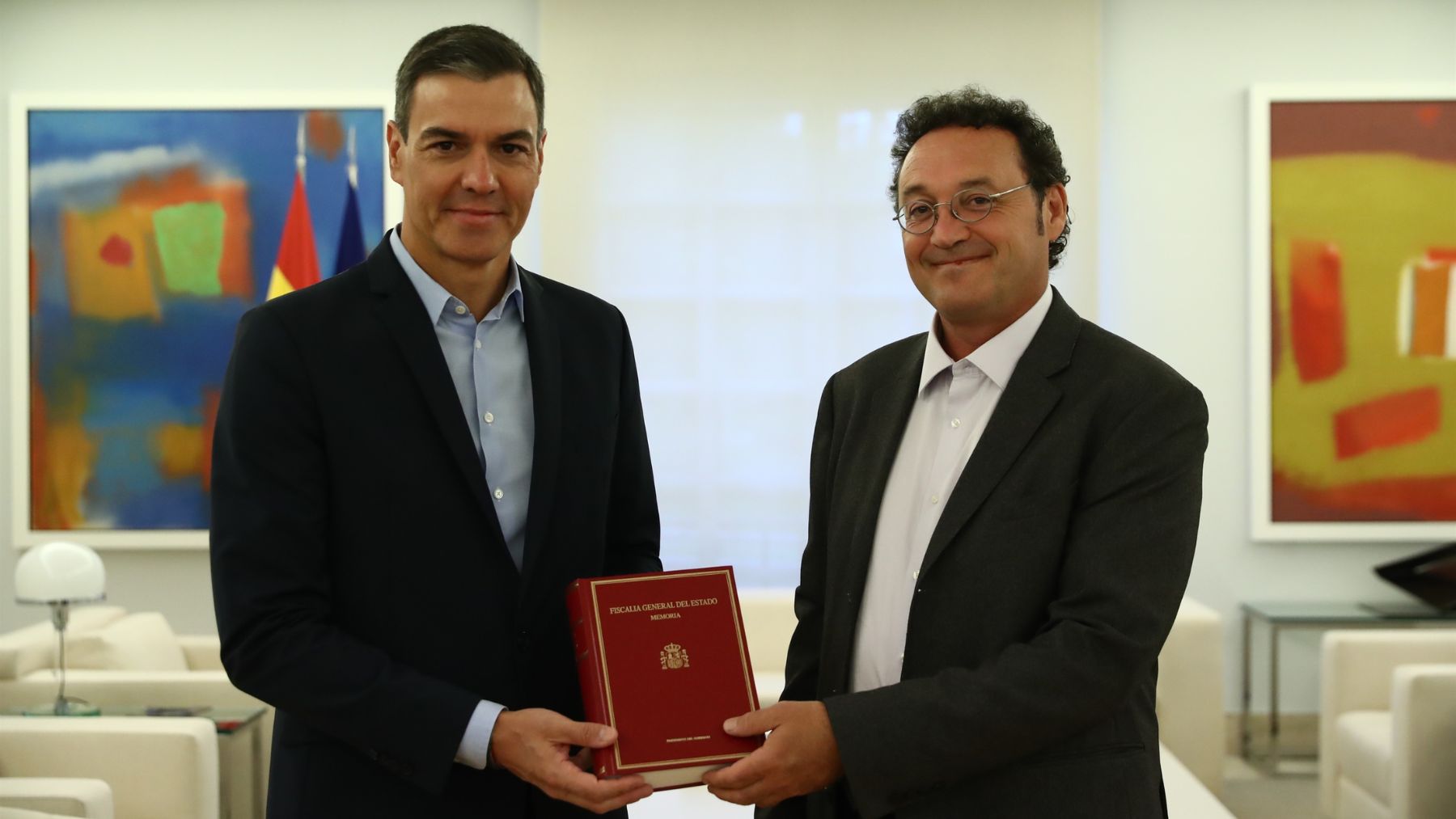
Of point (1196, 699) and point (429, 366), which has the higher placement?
point (429, 366)

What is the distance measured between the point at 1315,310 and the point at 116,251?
5262 mm

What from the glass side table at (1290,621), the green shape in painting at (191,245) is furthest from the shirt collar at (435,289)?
the glass side table at (1290,621)

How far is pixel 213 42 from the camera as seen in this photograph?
577 centimetres

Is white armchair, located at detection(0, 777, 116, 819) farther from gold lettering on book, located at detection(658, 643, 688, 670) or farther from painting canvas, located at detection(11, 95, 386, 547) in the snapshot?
painting canvas, located at detection(11, 95, 386, 547)

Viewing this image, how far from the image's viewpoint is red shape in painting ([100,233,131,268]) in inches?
226

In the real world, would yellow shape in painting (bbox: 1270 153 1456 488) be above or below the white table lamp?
above

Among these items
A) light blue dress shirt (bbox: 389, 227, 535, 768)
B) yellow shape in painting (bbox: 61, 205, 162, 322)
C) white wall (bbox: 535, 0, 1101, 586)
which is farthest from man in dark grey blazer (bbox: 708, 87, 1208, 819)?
yellow shape in painting (bbox: 61, 205, 162, 322)

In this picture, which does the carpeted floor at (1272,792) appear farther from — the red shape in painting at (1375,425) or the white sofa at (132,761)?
the white sofa at (132,761)

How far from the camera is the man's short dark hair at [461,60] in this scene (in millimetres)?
1820

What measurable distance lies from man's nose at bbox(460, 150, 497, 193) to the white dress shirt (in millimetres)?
724

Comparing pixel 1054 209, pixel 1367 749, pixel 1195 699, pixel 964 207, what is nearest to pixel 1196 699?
pixel 1195 699

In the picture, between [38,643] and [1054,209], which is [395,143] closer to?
[1054,209]

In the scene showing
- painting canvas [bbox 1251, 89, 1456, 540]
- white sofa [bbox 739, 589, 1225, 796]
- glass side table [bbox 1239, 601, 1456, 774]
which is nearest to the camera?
white sofa [bbox 739, 589, 1225, 796]

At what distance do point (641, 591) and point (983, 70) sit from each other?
173 inches
